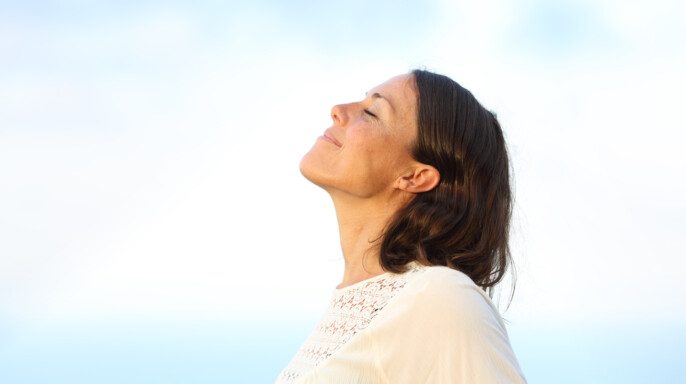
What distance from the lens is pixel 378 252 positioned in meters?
2.11

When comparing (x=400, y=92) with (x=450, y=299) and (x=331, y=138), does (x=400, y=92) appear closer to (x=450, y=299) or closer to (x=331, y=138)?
(x=331, y=138)

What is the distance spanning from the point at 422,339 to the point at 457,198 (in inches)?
20.7

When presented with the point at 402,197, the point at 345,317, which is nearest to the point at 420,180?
the point at 402,197

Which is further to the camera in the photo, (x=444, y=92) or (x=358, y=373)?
(x=444, y=92)

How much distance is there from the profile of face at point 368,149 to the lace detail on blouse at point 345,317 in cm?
24

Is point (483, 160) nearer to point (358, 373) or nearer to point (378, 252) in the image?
point (378, 252)

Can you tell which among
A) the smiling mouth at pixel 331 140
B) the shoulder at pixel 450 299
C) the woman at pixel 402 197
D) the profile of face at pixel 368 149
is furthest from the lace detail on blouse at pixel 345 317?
the smiling mouth at pixel 331 140

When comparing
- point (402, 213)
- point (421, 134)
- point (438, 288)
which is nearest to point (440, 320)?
point (438, 288)

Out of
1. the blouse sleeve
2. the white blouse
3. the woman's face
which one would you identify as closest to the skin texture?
the woman's face

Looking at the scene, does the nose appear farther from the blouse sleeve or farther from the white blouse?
the blouse sleeve

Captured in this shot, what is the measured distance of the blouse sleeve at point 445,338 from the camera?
1.63 meters

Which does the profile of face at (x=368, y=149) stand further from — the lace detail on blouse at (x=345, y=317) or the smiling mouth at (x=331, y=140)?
the lace detail on blouse at (x=345, y=317)

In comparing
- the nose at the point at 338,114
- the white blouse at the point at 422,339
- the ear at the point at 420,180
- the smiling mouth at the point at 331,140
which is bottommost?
the white blouse at the point at 422,339

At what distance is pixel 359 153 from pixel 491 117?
0.38 meters
